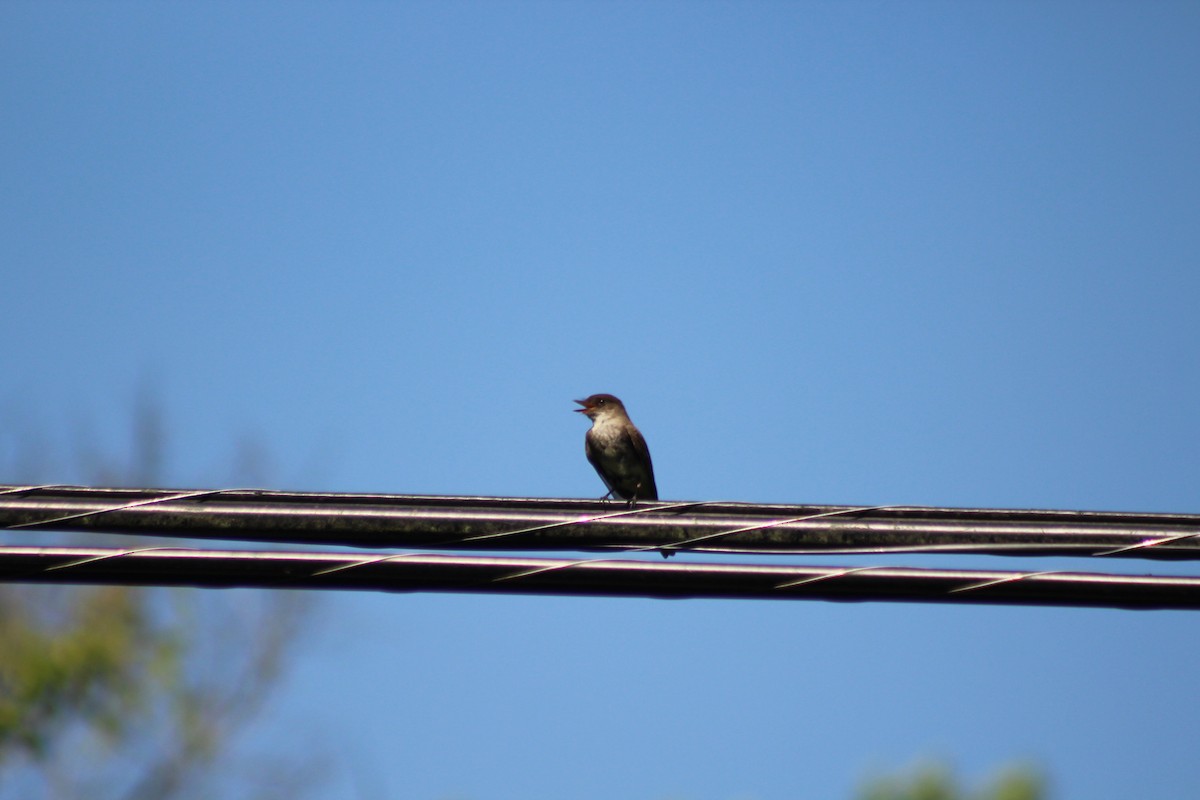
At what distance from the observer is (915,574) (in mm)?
4348

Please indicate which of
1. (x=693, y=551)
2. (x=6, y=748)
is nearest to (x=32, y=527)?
(x=693, y=551)

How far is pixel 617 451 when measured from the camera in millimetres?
11703

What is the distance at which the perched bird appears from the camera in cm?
1170

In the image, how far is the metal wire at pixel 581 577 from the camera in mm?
4371

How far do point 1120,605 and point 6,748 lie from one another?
15871 mm

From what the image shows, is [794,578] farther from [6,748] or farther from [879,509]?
[6,748]

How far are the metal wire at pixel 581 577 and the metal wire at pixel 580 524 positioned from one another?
0.21m

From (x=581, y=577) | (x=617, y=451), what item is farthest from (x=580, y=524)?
(x=617, y=451)

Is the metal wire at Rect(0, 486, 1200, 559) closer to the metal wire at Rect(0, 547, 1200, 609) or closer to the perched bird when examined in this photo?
the metal wire at Rect(0, 547, 1200, 609)

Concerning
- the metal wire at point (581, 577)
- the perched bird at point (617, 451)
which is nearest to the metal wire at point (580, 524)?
the metal wire at point (581, 577)

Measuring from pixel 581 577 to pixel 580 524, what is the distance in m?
Result: 0.26

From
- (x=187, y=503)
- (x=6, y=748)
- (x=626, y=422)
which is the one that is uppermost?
(x=626, y=422)

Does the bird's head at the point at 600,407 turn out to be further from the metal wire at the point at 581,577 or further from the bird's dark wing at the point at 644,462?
the metal wire at the point at 581,577

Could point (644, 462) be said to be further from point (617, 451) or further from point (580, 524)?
point (580, 524)
